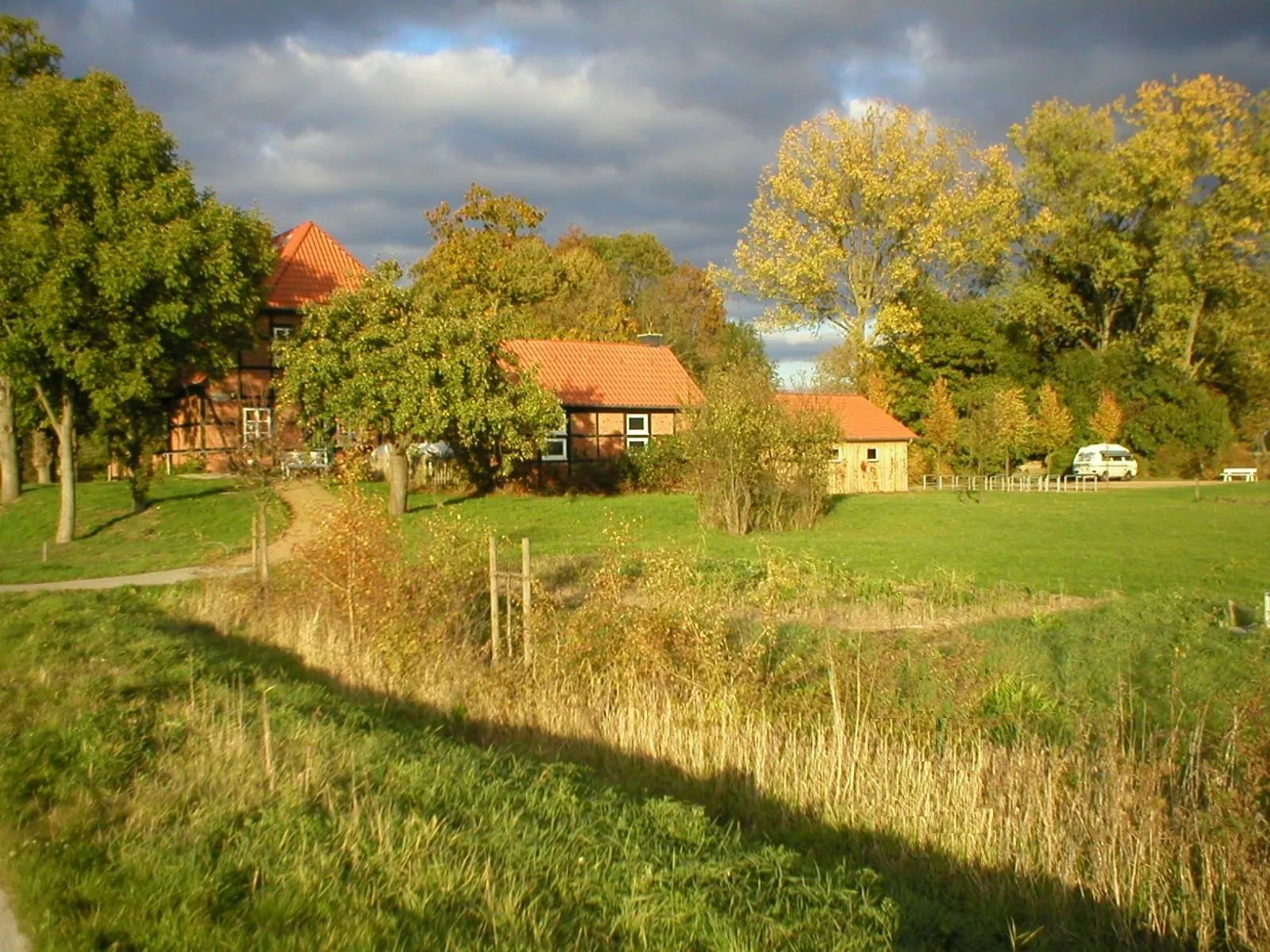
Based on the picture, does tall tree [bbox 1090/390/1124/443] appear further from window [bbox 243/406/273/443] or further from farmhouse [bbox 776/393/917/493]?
window [bbox 243/406/273/443]

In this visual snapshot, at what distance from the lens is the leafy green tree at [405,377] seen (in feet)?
88.5

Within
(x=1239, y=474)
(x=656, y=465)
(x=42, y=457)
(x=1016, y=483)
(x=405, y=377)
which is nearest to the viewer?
(x=405, y=377)

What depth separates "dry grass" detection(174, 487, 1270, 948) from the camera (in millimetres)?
5520

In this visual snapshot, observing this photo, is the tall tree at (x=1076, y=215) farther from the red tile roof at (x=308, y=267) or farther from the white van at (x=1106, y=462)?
the red tile roof at (x=308, y=267)

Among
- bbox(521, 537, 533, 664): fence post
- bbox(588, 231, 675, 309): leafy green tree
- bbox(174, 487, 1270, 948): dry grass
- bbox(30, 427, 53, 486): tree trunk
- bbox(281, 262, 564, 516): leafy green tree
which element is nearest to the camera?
bbox(174, 487, 1270, 948): dry grass

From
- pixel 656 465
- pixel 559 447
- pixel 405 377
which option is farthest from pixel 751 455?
pixel 559 447

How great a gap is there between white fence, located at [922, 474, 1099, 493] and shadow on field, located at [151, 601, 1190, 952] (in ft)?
129

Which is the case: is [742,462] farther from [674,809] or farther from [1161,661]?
[674,809]

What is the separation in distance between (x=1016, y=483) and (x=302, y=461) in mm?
37248

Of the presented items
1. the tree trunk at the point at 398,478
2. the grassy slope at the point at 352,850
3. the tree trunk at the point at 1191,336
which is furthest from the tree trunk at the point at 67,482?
the tree trunk at the point at 1191,336

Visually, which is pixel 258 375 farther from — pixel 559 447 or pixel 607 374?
pixel 607 374

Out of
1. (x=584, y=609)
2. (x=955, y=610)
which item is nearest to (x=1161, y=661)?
(x=955, y=610)

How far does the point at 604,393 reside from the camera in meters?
40.5

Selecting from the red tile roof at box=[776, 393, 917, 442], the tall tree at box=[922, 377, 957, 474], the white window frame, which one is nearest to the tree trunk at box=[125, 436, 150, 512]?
the white window frame
